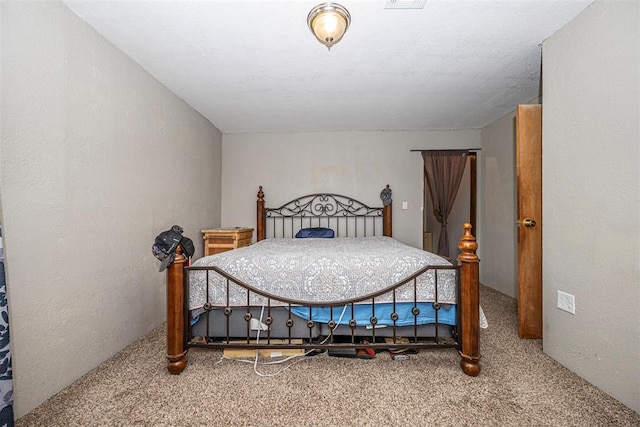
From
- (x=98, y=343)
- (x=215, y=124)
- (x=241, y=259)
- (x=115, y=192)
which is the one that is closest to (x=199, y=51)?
(x=115, y=192)

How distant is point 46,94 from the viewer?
1.60 metres

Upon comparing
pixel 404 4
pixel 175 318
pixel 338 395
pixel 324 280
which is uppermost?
pixel 404 4

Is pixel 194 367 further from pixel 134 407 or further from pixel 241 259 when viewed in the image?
pixel 241 259

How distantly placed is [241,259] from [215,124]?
2.62m

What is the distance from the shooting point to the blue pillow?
3.99 m

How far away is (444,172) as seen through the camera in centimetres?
428

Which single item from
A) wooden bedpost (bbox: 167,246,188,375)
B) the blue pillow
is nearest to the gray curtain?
the blue pillow

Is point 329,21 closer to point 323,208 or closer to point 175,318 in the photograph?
point 175,318

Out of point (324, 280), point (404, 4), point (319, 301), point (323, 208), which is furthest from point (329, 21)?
point (323, 208)

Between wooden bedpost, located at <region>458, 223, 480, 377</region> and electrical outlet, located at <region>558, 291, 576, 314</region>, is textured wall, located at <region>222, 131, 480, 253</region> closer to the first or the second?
electrical outlet, located at <region>558, 291, 576, 314</region>

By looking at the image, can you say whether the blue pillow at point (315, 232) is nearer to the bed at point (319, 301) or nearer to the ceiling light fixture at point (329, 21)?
the bed at point (319, 301)

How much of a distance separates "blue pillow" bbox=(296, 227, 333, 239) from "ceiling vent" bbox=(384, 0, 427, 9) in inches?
108

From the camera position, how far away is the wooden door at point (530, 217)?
7.62 feet

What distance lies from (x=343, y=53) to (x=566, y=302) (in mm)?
2323
